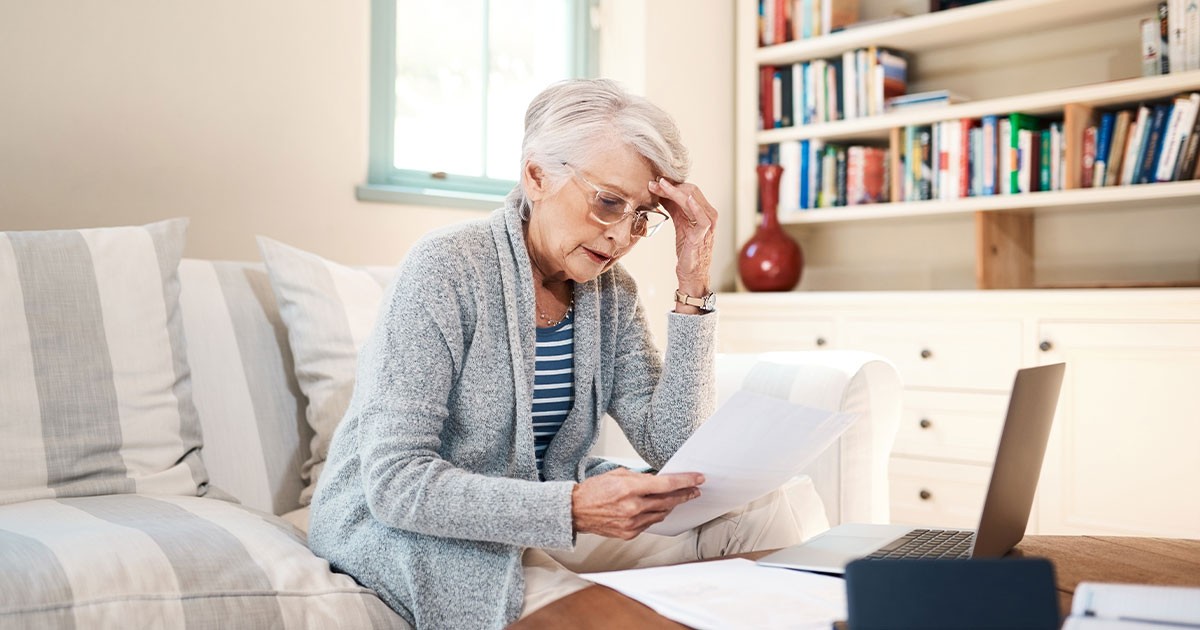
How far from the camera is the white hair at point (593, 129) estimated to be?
4.20 ft

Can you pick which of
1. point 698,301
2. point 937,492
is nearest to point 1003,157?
point 937,492

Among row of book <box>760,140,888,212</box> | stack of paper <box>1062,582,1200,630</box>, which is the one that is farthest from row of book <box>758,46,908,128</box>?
stack of paper <box>1062,582,1200,630</box>

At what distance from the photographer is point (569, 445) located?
141 centimetres

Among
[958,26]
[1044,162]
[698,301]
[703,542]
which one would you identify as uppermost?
[958,26]

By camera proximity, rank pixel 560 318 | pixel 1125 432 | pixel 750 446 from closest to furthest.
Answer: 1. pixel 750 446
2. pixel 560 318
3. pixel 1125 432

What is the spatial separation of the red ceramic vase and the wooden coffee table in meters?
2.04

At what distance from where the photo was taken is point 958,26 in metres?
2.97

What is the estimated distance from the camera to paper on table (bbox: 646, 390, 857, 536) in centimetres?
97

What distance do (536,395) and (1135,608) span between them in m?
0.84

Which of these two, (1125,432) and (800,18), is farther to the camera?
(800,18)

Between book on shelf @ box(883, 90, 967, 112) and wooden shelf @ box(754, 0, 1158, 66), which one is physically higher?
wooden shelf @ box(754, 0, 1158, 66)

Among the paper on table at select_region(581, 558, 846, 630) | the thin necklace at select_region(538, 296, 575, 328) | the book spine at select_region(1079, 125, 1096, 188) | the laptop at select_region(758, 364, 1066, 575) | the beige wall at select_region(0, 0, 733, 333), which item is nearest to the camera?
the paper on table at select_region(581, 558, 846, 630)

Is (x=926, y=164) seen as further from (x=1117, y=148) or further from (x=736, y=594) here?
(x=736, y=594)

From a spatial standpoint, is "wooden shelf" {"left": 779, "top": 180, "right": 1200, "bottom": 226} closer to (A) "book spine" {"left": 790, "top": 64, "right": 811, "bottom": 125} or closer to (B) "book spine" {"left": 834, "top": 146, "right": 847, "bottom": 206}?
(B) "book spine" {"left": 834, "top": 146, "right": 847, "bottom": 206}
